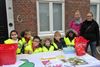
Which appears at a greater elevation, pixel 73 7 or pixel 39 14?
pixel 73 7

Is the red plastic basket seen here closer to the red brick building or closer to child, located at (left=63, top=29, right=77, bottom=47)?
child, located at (left=63, top=29, right=77, bottom=47)

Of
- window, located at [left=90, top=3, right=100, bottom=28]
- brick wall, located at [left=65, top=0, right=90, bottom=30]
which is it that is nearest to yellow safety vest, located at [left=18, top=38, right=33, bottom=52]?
brick wall, located at [left=65, top=0, right=90, bottom=30]

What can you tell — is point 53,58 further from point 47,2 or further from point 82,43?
point 47,2

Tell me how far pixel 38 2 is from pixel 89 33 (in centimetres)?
206

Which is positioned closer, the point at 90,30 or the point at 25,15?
the point at 90,30

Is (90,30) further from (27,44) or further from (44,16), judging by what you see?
(44,16)

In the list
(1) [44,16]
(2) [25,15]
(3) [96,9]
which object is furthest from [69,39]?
(3) [96,9]

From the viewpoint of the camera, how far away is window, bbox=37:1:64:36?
616 centimetres

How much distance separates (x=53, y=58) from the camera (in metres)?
2.95

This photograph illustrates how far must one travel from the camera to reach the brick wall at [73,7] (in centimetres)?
640

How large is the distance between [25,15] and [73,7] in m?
1.73

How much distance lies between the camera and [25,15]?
227 inches

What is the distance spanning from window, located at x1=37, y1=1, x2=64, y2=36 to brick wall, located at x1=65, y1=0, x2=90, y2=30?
0.17m

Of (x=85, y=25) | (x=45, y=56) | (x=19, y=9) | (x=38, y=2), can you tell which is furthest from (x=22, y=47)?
(x=38, y=2)
